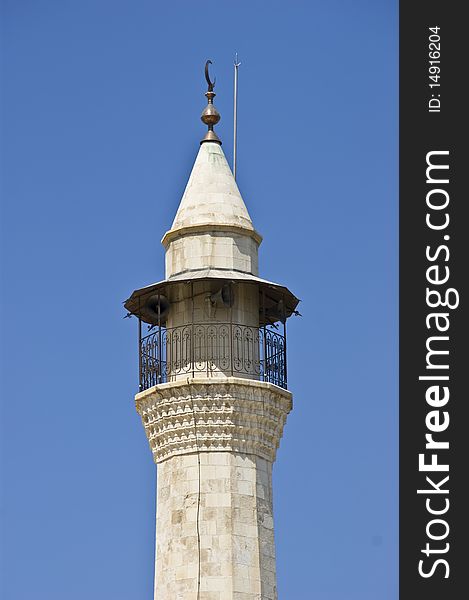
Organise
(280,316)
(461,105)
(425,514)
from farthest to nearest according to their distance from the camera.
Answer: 1. (280,316)
2. (461,105)
3. (425,514)

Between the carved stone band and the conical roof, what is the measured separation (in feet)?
8.65

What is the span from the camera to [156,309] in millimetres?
25500

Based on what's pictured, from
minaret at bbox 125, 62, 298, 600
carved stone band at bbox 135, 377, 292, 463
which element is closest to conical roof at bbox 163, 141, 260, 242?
minaret at bbox 125, 62, 298, 600

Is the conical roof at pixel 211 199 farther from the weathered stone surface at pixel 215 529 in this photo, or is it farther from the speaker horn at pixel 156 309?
the weathered stone surface at pixel 215 529

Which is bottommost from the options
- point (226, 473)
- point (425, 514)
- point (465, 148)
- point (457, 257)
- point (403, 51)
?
point (425, 514)

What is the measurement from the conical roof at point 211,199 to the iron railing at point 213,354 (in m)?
1.66

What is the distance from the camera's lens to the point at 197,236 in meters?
25.1

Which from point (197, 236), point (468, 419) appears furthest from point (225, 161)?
point (468, 419)

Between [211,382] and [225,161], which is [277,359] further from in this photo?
[225,161]

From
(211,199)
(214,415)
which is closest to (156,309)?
(211,199)

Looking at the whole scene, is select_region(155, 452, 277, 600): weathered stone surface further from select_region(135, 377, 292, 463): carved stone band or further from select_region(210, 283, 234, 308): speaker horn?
select_region(210, 283, 234, 308): speaker horn

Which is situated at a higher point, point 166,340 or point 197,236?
point 197,236

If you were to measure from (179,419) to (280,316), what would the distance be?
2672mm

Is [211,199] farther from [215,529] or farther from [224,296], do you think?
[215,529]
